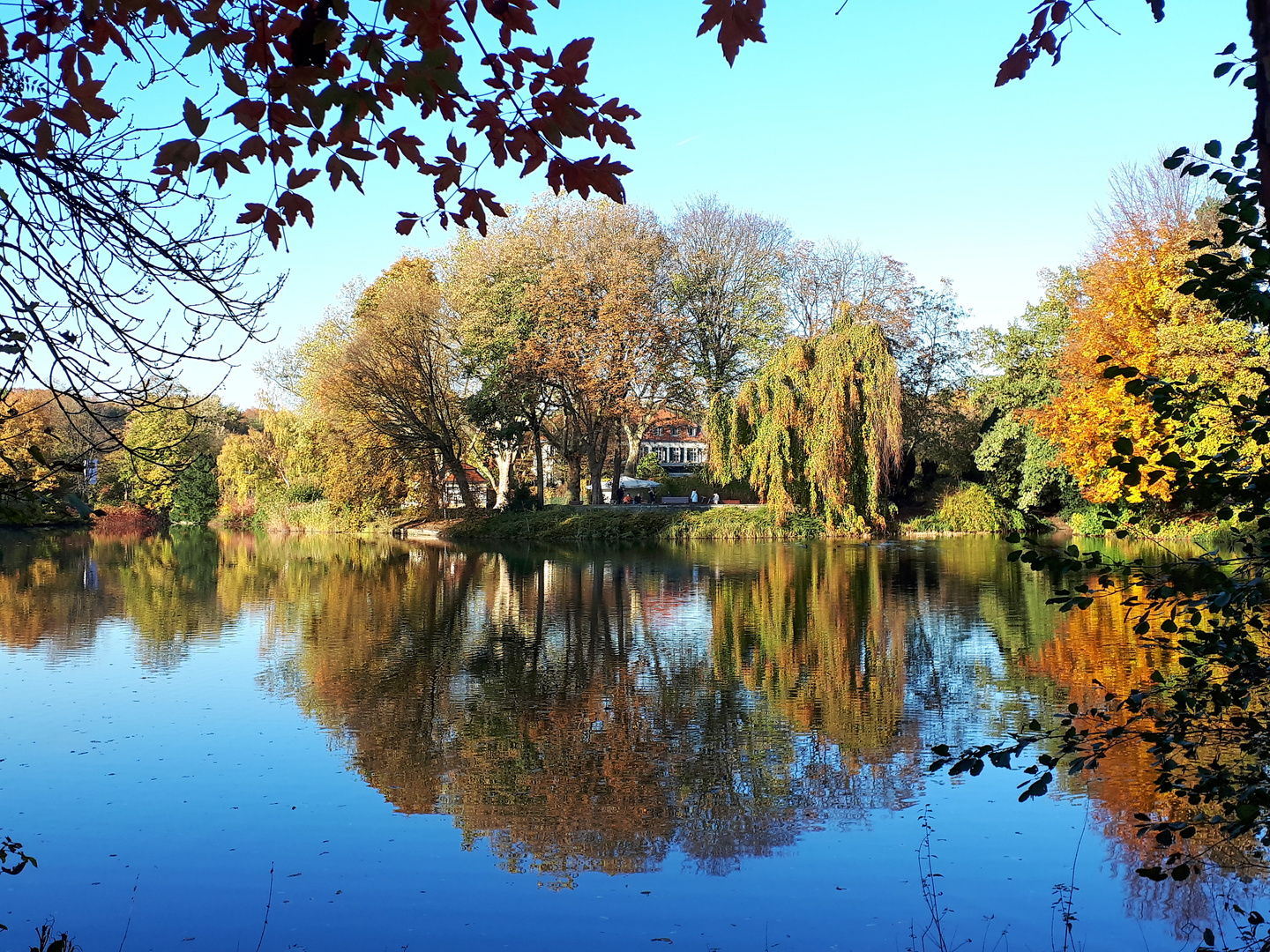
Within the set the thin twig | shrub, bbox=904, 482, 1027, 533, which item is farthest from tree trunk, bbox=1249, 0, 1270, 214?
shrub, bbox=904, 482, 1027, 533

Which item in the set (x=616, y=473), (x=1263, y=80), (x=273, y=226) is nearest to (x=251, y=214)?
(x=273, y=226)

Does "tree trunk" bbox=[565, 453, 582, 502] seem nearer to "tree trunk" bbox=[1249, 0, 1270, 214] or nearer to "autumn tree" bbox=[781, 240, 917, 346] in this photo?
"autumn tree" bbox=[781, 240, 917, 346]

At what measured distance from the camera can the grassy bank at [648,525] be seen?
1433 inches

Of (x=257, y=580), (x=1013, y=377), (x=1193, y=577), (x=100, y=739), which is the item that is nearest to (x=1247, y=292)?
(x=1193, y=577)

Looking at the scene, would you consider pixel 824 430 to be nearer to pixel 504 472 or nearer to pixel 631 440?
pixel 631 440

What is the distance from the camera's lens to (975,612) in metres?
16.4

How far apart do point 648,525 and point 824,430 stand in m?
7.52

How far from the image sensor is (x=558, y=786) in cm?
753

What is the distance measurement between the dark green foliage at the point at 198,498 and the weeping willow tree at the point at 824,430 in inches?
1321

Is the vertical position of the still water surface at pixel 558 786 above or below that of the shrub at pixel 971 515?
below

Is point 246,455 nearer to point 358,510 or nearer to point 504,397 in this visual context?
point 358,510

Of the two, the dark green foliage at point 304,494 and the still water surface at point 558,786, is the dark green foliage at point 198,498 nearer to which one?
the dark green foliage at point 304,494

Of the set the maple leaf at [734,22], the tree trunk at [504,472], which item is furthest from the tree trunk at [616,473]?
the maple leaf at [734,22]

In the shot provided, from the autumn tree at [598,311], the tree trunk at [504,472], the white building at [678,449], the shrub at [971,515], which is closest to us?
the autumn tree at [598,311]
